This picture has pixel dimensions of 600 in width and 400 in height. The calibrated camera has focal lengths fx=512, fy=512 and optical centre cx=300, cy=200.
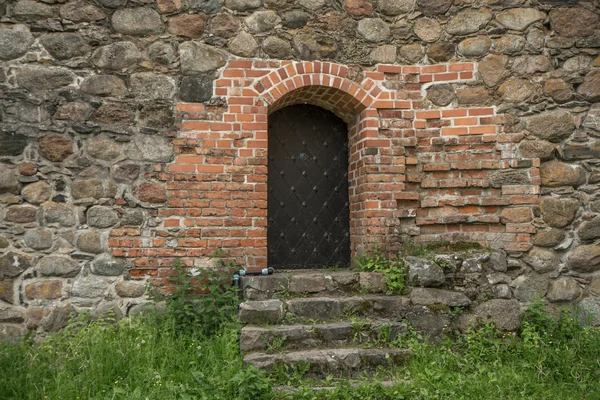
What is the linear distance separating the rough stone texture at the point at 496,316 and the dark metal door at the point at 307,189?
152cm

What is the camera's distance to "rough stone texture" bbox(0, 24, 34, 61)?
4824mm

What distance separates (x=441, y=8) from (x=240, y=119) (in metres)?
2.39

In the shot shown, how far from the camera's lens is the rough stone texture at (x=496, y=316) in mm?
4520

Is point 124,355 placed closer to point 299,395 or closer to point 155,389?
point 155,389

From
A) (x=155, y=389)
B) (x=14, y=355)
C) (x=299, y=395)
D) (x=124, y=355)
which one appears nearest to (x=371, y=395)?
(x=299, y=395)

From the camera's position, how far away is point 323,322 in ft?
14.5

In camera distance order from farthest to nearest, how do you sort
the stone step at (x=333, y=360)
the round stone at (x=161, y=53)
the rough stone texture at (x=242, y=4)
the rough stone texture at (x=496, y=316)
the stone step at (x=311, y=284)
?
the rough stone texture at (x=242, y=4)
the round stone at (x=161, y=53)
the stone step at (x=311, y=284)
the rough stone texture at (x=496, y=316)
the stone step at (x=333, y=360)

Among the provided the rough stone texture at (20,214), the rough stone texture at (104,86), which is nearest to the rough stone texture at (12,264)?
the rough stone texture at (20,214)

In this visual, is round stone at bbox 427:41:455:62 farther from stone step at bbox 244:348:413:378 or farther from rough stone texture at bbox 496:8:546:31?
stone step at bbox 244:348:413:378

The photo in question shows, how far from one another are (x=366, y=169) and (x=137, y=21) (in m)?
2.67

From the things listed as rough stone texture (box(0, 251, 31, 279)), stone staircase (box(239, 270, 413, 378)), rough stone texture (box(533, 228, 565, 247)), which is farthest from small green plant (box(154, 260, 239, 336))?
rough stone texture (box(533, 228, 565, 247))

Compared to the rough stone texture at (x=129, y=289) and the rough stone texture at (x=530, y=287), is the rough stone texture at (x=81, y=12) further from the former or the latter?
the rough stone texture at (x=530, y=287)

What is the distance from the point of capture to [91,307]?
15.7 feet

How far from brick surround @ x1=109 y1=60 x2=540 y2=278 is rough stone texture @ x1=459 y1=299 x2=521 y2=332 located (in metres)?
0.72
